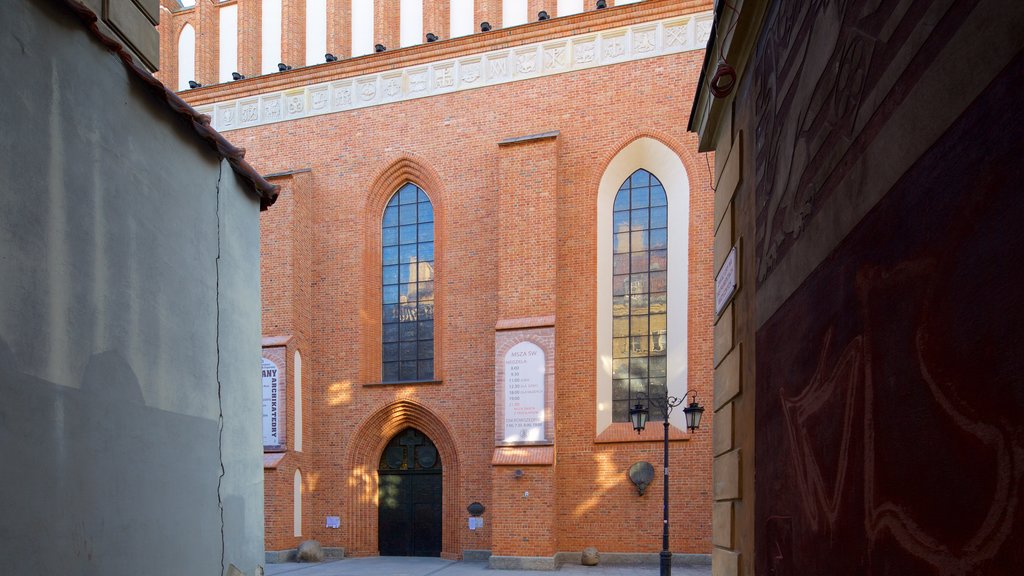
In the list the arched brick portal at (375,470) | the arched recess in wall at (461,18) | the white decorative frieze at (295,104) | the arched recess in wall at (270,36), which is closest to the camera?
the arched brick portal at (375,470)

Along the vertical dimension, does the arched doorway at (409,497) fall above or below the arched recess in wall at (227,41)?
below

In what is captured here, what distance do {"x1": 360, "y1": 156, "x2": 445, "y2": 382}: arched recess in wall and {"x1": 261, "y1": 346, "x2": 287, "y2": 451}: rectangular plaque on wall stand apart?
208cm

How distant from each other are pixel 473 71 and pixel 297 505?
11773 millimetres

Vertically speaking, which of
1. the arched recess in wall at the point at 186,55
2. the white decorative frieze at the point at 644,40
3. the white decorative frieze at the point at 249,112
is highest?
the arched recess in wall at the point at 186,55

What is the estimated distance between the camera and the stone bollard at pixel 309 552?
16203mm

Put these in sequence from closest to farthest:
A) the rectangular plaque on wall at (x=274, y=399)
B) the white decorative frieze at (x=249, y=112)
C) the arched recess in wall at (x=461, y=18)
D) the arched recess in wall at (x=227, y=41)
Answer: the rectangular plaque on wall at (x=274, y=399) < the arched recess in wall at (x=461, y=18) < the white decorative frieze at (x=249, y=112) < the arched recess in wall at (x=227, y=41)

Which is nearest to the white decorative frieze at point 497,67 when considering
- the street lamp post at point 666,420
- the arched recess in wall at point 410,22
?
the arched recess in wall at point 410,22

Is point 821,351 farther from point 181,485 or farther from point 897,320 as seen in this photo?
point 181,485

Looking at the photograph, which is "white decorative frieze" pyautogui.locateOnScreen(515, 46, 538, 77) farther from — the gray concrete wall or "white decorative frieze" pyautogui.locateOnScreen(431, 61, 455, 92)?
the gray concrete wall

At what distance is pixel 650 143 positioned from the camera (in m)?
16.4

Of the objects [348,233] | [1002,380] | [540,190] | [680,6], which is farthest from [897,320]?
[348,233]

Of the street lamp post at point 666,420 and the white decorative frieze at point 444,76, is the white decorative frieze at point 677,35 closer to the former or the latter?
the white decorative frieze at point 444,76

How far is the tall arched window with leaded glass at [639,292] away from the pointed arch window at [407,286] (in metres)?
4.87

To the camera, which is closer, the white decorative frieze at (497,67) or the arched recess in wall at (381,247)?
the white decorative frieze at (497,67)
